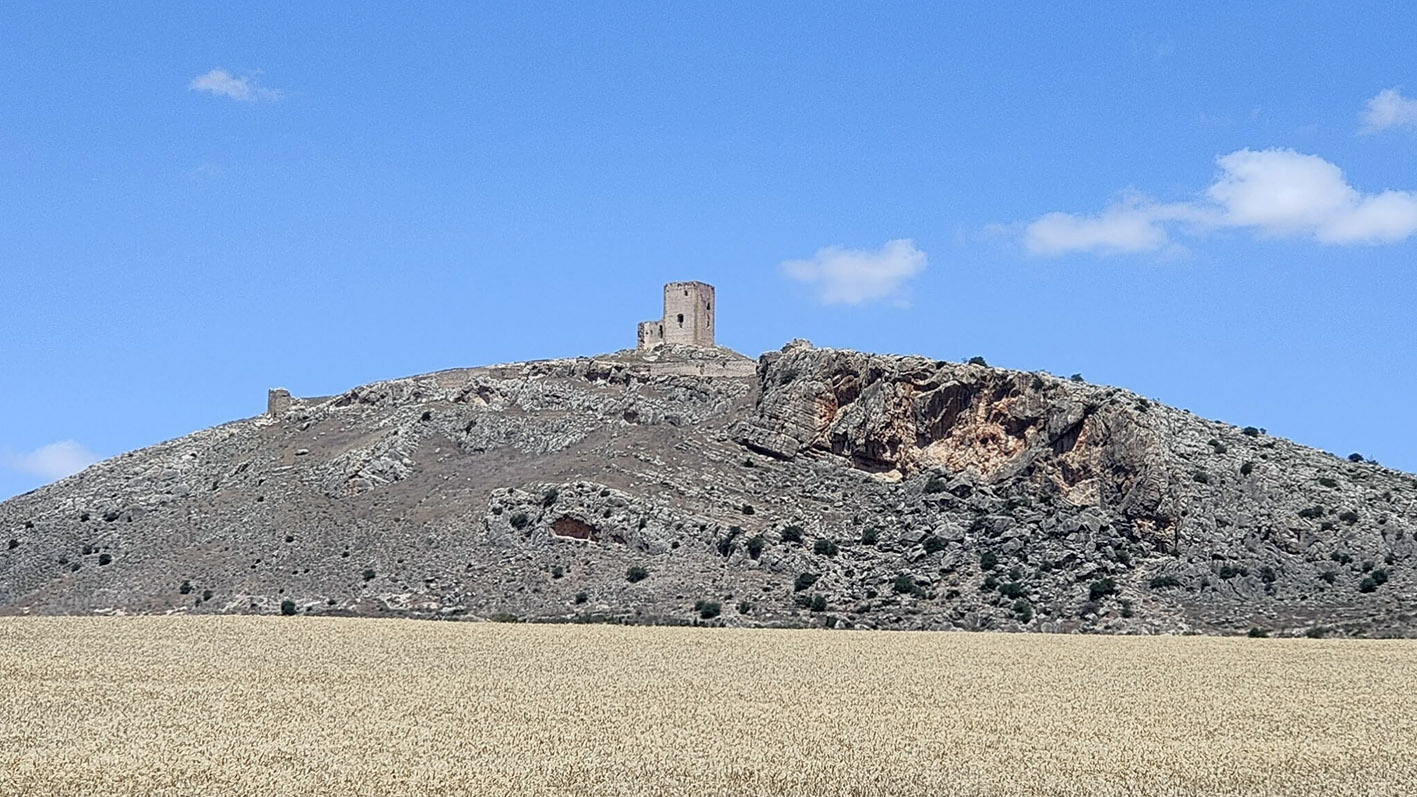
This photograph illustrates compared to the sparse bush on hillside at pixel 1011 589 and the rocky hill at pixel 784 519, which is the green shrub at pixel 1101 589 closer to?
the rocky hill at pixel 784 519

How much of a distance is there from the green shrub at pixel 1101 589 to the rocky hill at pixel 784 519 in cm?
14

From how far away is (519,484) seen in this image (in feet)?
248

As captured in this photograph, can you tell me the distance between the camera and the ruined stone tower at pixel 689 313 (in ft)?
309

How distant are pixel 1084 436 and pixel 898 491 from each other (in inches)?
326

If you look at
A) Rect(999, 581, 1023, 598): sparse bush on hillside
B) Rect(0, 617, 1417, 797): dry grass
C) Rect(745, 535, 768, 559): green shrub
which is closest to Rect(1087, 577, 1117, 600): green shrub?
Rect(999, 581, 1023, 598): sparse bush on hillside

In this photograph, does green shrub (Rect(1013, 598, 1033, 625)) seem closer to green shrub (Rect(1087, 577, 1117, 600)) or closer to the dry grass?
green shrub (Rect(1087, 577, 1117, 600))

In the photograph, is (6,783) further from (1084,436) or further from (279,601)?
(1084,436)

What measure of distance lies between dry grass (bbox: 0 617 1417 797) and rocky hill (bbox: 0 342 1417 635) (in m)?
13.4

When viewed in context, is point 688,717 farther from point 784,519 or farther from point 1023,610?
point 784,519

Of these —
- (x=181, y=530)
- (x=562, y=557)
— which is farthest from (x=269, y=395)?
(x=562, y=557)

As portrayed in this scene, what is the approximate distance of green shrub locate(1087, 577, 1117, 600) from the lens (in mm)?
62344

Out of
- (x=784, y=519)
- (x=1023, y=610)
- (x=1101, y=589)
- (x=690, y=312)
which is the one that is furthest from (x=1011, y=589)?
(x=690, y=312)

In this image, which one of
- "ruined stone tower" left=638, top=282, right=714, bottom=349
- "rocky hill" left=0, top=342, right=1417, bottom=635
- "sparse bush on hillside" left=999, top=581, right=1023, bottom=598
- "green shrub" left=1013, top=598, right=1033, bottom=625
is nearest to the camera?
"green shrub" left=1013, top=598, right=1033, bottom=625

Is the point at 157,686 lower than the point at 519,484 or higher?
lower
